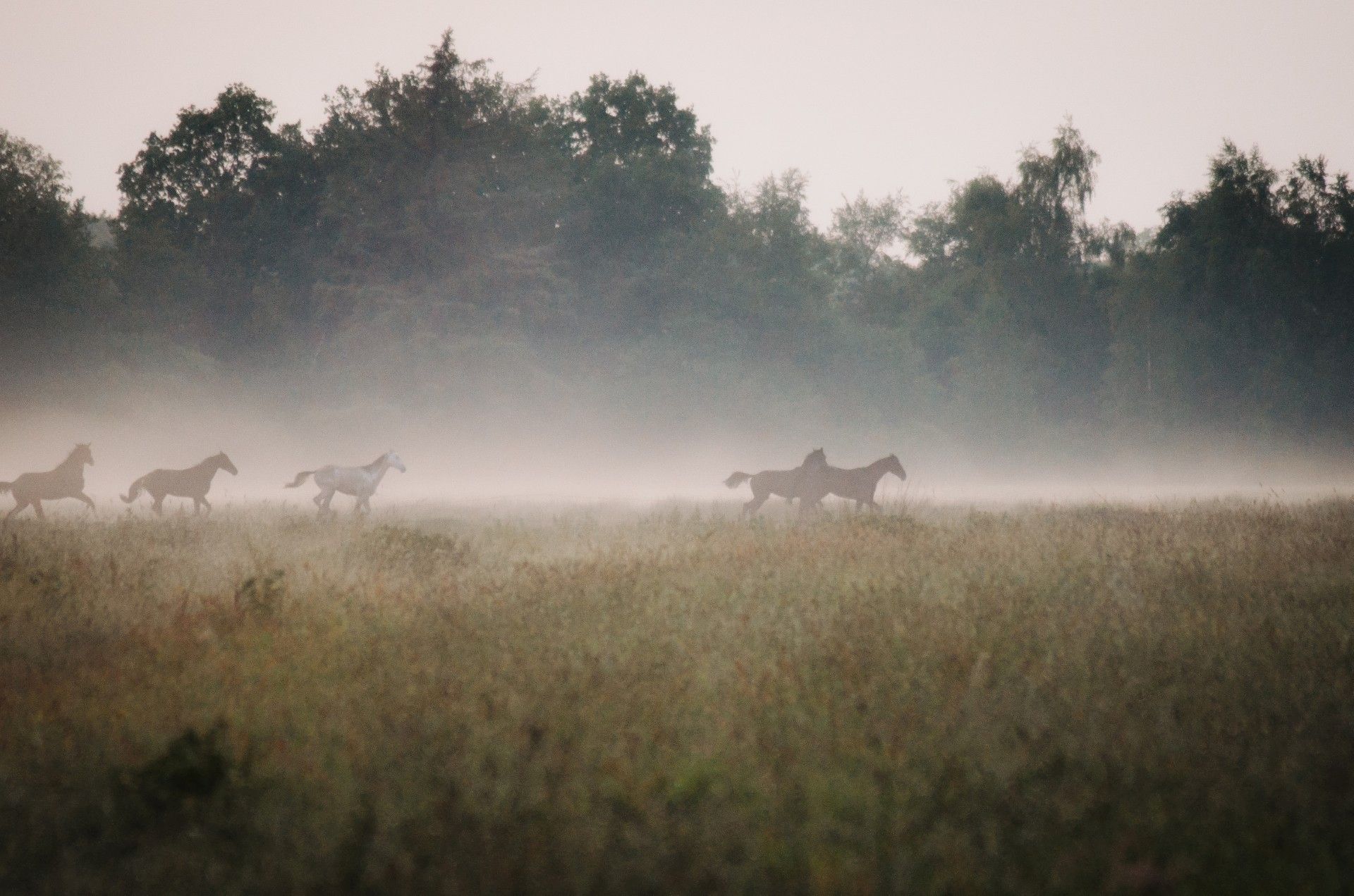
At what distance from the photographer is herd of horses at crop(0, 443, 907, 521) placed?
17.5m

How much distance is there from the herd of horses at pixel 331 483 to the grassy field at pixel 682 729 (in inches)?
310

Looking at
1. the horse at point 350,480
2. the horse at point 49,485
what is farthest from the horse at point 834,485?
the horse at point 49,485

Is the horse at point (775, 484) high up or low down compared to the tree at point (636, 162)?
down

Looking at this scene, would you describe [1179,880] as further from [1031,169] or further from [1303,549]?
[1031,169]

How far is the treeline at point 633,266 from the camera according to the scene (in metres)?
45.6

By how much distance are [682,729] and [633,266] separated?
1932 inches

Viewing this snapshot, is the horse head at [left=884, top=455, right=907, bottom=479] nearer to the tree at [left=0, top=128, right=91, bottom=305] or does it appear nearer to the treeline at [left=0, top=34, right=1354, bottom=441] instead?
the treeline at [left=0, top=34, right=1354, bottom=441]

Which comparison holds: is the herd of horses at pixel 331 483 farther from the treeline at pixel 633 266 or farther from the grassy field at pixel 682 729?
the treeline at pixel 633 266

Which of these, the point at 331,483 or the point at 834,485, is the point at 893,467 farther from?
the point at 331,483

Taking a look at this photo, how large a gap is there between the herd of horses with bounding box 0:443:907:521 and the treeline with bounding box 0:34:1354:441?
22953 mm

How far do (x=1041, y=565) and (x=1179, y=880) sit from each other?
22.4ft

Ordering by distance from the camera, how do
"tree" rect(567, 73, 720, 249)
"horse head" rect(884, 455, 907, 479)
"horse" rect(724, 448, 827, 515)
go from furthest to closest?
"tree" rect(567, 73, 720, 249)
"horse head" rect(884, 455, 907, 479)
"horse" rect(724, 448, 827, 515)

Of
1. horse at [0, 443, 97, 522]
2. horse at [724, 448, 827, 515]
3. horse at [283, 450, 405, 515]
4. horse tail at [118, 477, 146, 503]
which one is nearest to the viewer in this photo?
horse at [0, 443, 97, 522]

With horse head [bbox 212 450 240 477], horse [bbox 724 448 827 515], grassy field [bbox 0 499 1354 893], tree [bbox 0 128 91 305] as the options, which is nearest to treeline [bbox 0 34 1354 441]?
tree [bbox 0 128 91 305]
